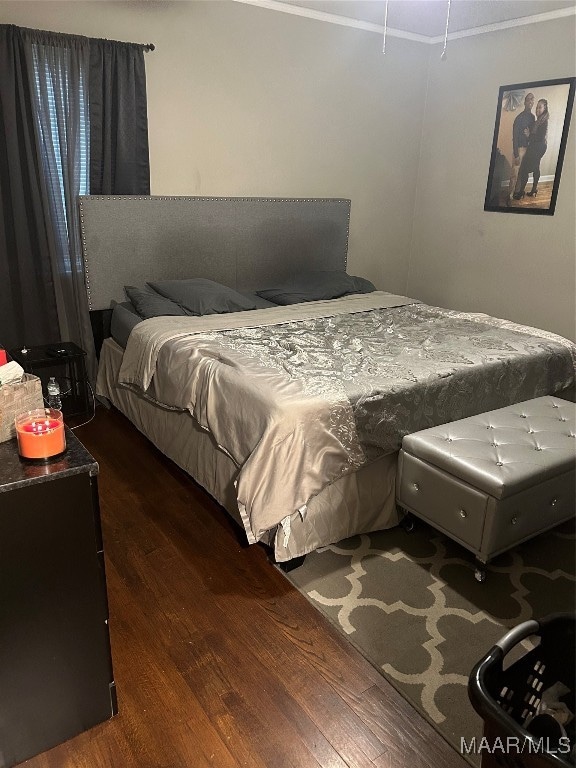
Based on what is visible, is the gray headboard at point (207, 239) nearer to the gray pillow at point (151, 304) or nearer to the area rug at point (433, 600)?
the gray pillow at point (151, 304)

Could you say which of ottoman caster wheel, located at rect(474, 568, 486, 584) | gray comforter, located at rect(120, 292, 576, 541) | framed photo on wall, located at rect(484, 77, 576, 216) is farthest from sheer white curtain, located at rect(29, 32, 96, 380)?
framed photo on wall, located at rect(484, 77, 576, 216)

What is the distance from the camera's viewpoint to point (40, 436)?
126 centimetres

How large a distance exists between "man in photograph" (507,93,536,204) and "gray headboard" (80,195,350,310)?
1223 millimetres

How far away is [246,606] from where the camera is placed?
195 centimetres

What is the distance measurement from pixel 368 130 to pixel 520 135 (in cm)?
114

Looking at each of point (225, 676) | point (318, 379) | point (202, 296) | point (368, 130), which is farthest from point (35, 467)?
point (368, 130)

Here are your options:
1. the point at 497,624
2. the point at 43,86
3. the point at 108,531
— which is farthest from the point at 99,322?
the point at 497,624

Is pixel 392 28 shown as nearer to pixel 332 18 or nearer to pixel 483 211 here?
pixel 332 18

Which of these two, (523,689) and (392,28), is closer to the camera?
(523,689)

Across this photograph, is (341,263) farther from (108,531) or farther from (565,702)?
(565,702)

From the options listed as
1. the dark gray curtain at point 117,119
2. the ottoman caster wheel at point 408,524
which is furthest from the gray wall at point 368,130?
the ottoman caster wheel at point 408,524

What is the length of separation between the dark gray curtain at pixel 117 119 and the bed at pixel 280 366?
133 mm

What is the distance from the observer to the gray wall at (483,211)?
375 centimetres

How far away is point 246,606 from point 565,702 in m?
1.10
